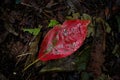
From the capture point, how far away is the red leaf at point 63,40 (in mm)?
1900

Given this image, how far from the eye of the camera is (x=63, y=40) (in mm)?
1950

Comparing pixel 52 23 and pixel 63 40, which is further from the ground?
pixel 52 23

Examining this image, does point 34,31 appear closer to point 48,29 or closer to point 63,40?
point 48,29

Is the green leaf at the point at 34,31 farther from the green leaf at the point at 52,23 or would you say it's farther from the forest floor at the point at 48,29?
the green leaf at the point at 52,23

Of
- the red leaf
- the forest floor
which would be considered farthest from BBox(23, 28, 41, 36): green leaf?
Answer: the red leaf

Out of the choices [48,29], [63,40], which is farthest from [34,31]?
[63,40]

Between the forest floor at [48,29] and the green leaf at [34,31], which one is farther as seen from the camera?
the green leaf at [34,31]

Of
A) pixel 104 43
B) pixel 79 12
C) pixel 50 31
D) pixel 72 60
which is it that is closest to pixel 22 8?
pixel 50 31

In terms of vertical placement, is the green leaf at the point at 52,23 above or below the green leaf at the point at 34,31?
above

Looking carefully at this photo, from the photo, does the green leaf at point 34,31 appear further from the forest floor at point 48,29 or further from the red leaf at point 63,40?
the red leaf at point 63,40

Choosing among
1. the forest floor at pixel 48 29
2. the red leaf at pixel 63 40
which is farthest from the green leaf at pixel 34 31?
the red leaf at pixel 63 40

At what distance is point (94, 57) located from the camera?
6.78 feet

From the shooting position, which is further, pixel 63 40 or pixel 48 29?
pixel 48 29

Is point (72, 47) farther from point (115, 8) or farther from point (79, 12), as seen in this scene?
point (115, 8)
